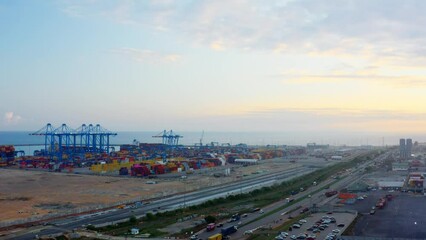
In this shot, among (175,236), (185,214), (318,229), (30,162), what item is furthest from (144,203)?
(30,162)

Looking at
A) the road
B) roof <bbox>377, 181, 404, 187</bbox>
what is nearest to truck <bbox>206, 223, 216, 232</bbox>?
the road

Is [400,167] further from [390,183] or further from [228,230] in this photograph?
[228,230]

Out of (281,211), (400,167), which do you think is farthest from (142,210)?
(400,167)

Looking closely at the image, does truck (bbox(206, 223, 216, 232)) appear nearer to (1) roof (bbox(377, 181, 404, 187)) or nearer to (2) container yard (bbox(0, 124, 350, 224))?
(2) container yard (bbox(0, 124, 350, 224))

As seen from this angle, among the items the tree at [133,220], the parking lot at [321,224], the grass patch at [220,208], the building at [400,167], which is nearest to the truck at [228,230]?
the grass patch at [220,208]

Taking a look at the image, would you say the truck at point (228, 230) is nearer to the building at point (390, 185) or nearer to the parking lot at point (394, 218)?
the parking lot at point (394, 218)

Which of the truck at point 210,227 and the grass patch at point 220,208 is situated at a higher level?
the truck at point 210,227

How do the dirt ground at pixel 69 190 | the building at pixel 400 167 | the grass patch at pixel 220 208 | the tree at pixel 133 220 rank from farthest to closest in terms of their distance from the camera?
the building at pixel 400 167, the dirt ground at pixel 69 190, the tree at pixel 133 220, the grass patch at pixel 220 208
